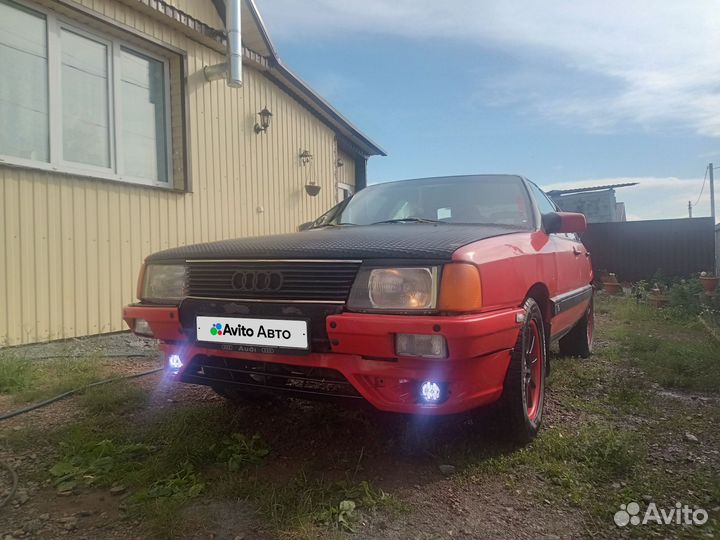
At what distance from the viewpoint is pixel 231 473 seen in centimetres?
210

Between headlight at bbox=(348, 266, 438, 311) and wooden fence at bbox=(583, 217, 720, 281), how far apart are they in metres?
10.4

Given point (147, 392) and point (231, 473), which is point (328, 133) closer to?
point (147, 392)

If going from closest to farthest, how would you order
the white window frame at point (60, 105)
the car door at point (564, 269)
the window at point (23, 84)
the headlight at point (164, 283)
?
the headlight at point (164, 283) < the car door at point (564, 269) < the window at point (23, 84) < the white window frame at point (60, 105)

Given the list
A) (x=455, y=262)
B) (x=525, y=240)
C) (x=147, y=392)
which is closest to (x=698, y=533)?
(x=455, y=262)

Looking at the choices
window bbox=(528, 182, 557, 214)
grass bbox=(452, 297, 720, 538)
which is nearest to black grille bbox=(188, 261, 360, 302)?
grass bbox=(452, 297, 720, 538)

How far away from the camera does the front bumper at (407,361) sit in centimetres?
181

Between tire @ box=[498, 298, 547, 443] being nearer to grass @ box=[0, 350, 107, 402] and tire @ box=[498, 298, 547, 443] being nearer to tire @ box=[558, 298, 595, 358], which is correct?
tire @ box=[558, 298, 595, 358]

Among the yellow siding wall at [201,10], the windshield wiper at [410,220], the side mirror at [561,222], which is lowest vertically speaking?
the side mirror at [561,222]

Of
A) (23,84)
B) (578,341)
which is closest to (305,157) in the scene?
(23,84)

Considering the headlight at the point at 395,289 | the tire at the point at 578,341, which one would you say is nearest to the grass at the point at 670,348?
the tire at the point at 578,341

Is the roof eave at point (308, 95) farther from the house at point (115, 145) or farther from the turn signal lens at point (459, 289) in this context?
the turn signal lens at point (459, 289)

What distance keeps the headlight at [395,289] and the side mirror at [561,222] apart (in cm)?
139

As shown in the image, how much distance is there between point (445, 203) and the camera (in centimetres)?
315

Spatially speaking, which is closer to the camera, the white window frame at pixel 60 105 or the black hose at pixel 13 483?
the black hose at pixel 13 483
